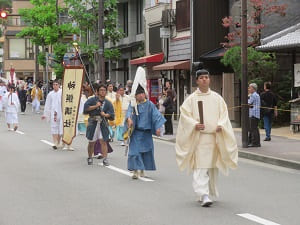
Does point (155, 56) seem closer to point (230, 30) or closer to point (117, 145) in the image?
point (230, 30)

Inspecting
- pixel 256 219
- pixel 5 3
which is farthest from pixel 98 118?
pixel 5 3

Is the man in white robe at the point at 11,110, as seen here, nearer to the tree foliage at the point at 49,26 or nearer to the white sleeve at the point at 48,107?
the white sleeve at the point at 48,107

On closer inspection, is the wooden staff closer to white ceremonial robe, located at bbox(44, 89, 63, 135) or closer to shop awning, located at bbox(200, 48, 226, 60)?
white ceremonial robe, located at bbox(44, 89, 63, 135)

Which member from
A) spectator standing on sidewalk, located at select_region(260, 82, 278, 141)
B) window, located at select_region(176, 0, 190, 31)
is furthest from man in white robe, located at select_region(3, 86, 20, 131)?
spectator standing on sidewalk, located at select_region(260, 82, 278, 141)

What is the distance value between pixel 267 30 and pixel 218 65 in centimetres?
352

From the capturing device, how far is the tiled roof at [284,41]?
1954 centimetres

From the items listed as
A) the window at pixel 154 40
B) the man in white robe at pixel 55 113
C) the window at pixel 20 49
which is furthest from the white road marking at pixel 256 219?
the window at pixel 20 49

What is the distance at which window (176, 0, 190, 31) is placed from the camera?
1151 inches

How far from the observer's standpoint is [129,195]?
993 cm

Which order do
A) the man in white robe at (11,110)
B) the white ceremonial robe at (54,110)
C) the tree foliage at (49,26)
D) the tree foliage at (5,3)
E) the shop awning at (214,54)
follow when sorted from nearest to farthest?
1. the white ceremonial robe at (54,110)
2. the man in white robe at (11,110)
3. the shop awning at (214,54)
4. the tree foliage at (49,26)
5. the tree foliage at (5,3)

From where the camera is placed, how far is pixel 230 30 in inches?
1083

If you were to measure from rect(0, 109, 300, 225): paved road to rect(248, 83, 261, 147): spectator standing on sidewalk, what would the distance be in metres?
1.99

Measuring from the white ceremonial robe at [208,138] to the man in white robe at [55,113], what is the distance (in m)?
9.46

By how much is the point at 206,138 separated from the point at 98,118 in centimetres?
542
